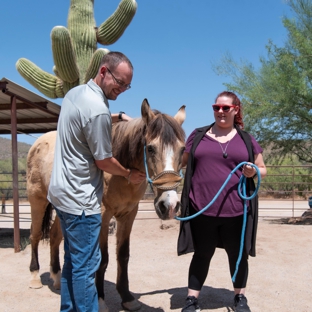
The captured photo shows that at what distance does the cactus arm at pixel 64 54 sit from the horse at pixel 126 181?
3.06 metres

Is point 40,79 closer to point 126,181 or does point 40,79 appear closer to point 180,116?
point 126,181

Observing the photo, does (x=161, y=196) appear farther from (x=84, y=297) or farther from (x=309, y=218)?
(x=309, y=218)

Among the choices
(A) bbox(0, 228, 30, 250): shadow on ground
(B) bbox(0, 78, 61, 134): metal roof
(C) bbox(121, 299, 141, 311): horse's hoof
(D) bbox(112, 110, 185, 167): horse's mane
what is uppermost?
(B) bbox(0, 78, 61, 134): metal roof

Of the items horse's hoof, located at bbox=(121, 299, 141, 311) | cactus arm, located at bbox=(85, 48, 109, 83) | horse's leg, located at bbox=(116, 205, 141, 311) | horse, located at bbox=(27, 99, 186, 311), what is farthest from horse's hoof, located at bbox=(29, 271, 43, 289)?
cactus arm, located at bbox=(85, 48, 109, 83)

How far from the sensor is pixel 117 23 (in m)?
7.85

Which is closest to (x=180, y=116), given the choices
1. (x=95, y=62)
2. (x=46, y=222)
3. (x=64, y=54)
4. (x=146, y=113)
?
(x=146, y=113)

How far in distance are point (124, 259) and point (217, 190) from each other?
4.52 feet

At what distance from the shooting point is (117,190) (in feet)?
10.4

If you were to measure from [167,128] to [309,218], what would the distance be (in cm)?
880

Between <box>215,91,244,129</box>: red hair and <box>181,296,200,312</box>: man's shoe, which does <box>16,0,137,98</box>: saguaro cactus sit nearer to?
<box>215,91,244,129</box>: red hair

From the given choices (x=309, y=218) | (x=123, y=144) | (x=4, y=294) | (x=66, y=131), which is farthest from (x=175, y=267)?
(x=309, y=218)

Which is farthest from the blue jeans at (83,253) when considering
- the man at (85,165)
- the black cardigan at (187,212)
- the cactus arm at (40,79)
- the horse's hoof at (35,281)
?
the cactus arm at (40,79)

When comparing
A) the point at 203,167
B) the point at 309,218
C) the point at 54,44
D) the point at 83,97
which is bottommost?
the point at 309,218

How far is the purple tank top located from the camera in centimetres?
289
